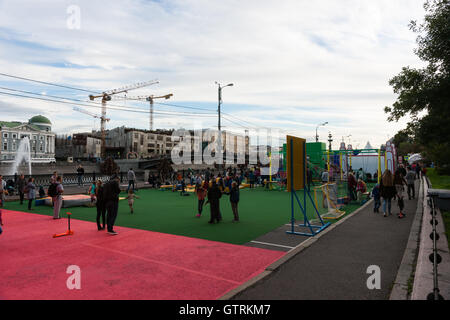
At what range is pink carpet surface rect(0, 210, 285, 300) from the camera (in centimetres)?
530

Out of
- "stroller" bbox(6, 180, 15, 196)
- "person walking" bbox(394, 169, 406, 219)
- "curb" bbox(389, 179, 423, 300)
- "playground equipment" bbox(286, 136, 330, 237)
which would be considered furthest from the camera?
"stroller" bbox(6, 180, 15, 196)

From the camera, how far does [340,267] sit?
6.20 metres

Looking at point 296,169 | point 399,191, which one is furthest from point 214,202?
→ point 399,191

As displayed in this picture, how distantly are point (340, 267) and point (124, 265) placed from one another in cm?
478

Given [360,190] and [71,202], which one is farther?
[360,190]

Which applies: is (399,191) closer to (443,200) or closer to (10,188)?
(443,200)

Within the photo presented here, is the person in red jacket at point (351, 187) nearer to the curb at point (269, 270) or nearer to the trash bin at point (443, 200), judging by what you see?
the trash bin at point (443, 200)

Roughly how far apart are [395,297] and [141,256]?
5.56m

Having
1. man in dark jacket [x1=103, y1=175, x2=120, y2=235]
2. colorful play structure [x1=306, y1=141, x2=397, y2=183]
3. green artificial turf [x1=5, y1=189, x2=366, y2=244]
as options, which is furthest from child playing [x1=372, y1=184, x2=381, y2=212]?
colorful play structure [x1=306, y1=141, x2=397, y2=183]

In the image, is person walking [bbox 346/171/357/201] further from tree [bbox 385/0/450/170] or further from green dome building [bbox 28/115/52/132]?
green dome building [bbox 28/115/52/132]

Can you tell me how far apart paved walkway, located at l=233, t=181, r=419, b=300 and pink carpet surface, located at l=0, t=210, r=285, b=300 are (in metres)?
0.69

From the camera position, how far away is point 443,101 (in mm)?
11656
